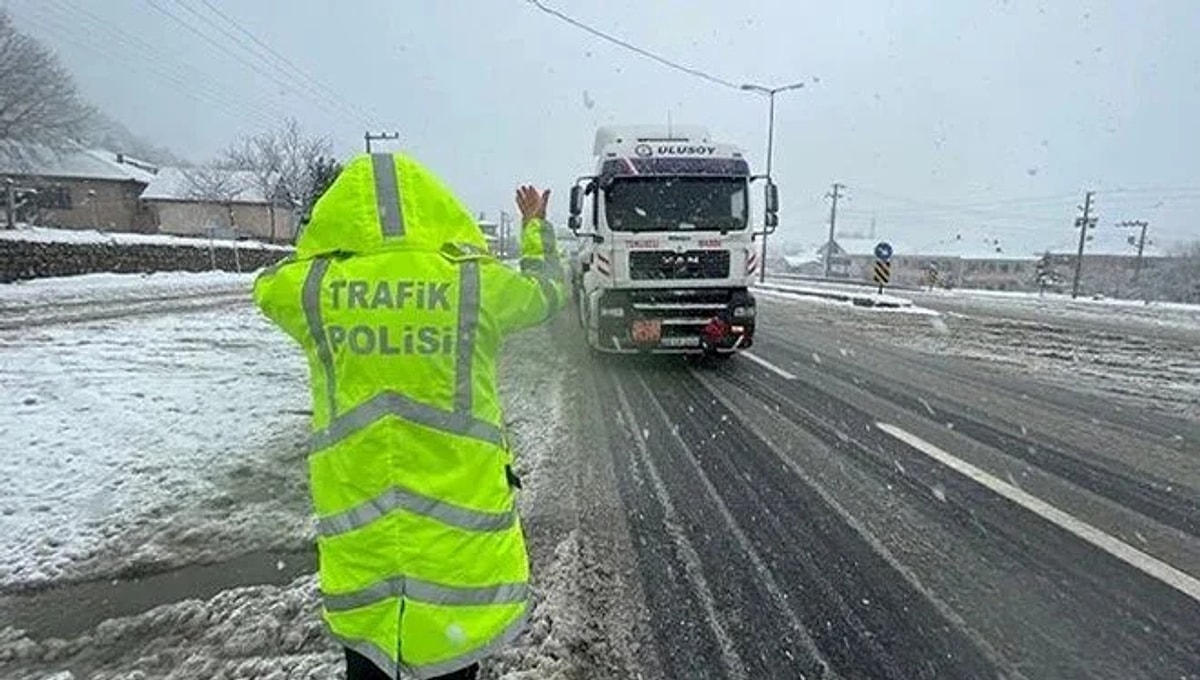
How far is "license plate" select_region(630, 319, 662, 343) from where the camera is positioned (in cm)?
980

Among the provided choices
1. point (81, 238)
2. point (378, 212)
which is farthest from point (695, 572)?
point (81, 238)

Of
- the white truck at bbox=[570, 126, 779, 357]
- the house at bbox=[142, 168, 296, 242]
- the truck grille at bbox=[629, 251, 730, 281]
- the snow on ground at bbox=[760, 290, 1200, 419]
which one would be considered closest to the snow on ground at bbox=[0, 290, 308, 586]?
the white truck at bbox=[570, 126, 779, 357]

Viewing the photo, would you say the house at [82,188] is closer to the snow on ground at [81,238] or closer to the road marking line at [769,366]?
the snow on ground at [81,238]

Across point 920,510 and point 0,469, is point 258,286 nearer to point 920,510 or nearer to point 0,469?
point 920,510

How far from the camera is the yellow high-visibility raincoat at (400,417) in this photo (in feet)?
5.86

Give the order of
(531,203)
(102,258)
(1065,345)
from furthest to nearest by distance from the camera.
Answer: (102,258), (1065,345), (531,203)

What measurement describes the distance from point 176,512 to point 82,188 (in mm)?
65747

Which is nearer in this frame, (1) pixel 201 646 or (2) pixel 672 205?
→ (1) pixel 201 646

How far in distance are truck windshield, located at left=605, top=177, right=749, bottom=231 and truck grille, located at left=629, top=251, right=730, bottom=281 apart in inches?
15.0

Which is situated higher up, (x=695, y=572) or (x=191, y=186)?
(x=191, y=186)

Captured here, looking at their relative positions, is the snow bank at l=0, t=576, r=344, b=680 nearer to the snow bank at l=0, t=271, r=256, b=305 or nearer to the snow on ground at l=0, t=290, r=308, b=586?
the snow on ground at l=0, t=290, r=308, b=586

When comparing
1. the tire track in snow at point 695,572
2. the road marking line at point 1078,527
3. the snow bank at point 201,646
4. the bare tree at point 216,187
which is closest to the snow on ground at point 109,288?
the snow bank at point 201,646

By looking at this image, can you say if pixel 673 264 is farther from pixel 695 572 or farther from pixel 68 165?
pixel 68 165

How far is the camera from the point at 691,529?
4305mm
